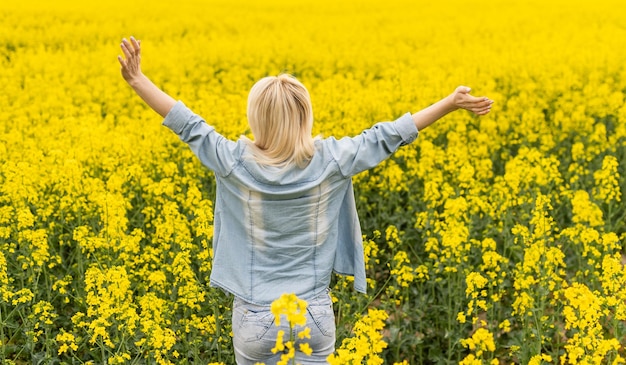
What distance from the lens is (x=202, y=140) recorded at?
3033 millimetres

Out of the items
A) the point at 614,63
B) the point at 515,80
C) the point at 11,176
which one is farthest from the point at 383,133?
the point at 614,63

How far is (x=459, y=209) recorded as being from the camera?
5027mm

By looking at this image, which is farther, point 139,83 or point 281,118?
point 139,83

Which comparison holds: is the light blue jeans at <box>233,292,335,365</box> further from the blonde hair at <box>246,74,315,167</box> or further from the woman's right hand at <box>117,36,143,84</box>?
the woman's right hand at <box>117,36,143,84</box>

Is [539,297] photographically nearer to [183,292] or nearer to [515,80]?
[183,292]

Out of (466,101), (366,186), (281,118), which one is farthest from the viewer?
(366,186)

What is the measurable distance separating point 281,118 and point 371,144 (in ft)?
1.31

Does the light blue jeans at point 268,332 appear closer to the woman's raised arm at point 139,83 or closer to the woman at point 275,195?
the woman at point 275,195

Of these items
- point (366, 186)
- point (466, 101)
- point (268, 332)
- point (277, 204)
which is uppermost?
point (466, 101)

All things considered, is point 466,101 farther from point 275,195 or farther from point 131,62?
point 131,62

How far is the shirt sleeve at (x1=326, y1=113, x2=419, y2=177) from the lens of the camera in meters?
3.06

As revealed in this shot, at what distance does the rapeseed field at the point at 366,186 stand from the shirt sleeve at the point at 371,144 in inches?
22.1

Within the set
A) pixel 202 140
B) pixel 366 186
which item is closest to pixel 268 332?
pixel 202 140

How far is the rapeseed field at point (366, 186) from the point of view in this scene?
4.36 m
